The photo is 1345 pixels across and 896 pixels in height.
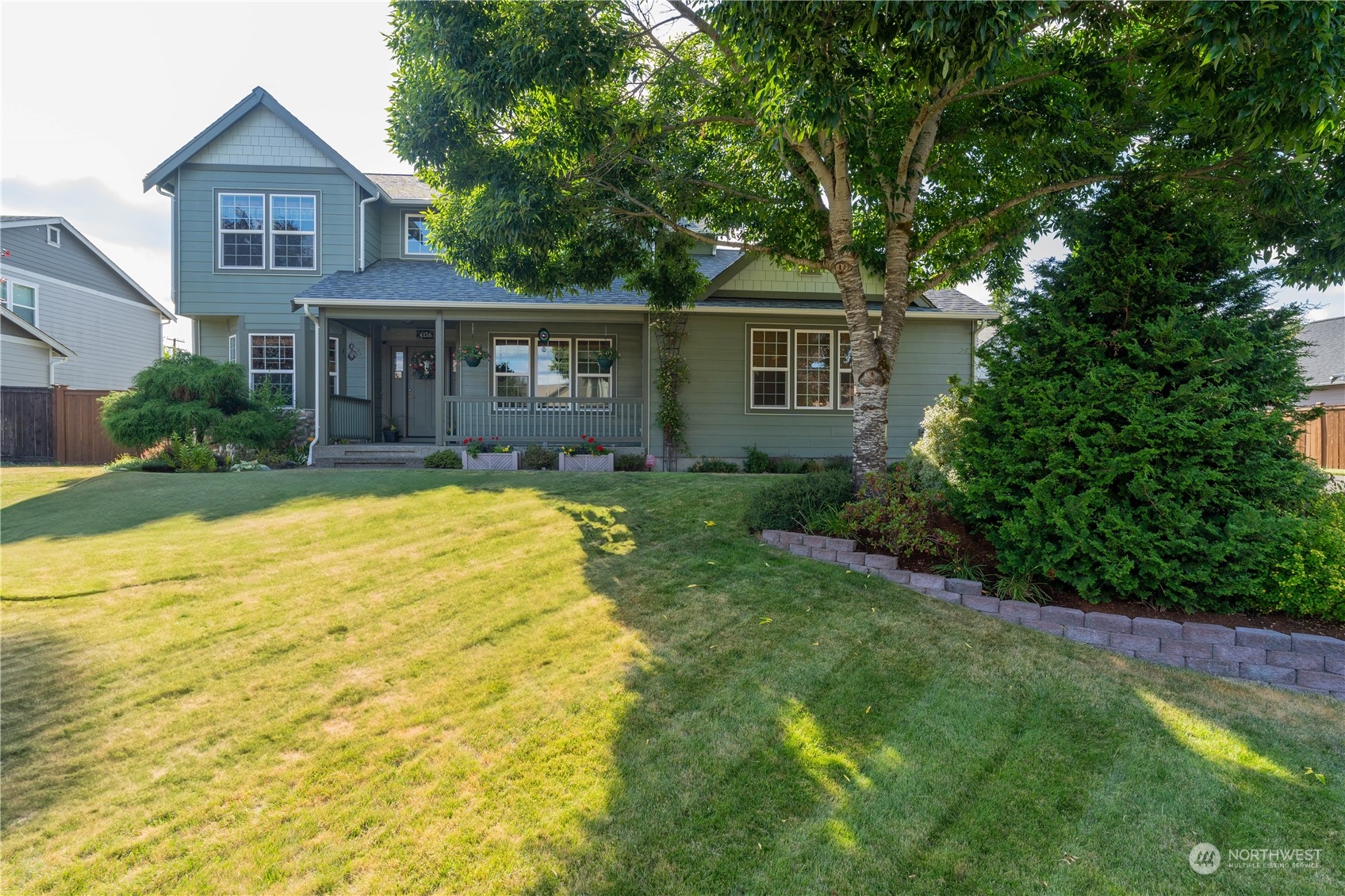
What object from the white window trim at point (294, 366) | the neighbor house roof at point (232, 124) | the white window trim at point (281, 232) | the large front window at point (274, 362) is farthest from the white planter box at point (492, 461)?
the neighbor house roof at point (232, 124)

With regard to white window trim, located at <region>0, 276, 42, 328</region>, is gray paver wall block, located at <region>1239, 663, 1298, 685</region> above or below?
below

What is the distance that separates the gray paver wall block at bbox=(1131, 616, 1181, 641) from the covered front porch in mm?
9032

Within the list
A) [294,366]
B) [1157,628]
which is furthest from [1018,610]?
[294,366]

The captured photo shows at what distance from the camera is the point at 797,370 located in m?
12.8

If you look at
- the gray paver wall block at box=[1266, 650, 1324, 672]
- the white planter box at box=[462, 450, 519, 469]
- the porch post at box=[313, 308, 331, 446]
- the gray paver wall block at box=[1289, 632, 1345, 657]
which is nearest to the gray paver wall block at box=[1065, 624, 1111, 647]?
the gray paver wall block at box=[1266, 650, 1324, 672]

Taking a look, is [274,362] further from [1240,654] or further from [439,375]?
[1240,654]

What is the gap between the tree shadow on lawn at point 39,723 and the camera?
2.60 m

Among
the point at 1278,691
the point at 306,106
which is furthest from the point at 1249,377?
the point at 306,106

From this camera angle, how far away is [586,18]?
232 inches

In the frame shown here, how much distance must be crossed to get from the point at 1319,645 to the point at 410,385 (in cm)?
1511

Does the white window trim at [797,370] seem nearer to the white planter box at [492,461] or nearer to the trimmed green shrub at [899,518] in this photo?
the white planter box at [492,461]

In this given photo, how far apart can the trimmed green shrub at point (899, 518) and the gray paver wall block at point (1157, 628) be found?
1340 mm

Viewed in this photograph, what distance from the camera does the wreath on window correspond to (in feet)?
48.4

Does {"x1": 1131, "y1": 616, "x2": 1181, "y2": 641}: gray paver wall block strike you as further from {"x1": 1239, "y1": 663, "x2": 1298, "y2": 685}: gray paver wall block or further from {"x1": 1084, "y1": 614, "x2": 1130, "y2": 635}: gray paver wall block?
{"x1": 1239, "y1": 663, "x2": 1298, "y2": 685}: gray paver wall block
